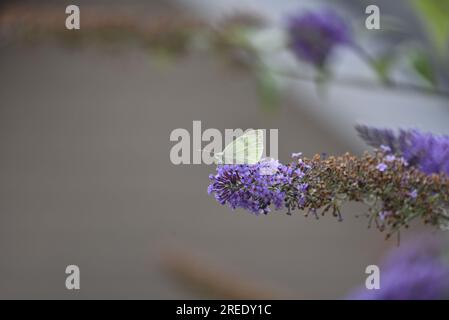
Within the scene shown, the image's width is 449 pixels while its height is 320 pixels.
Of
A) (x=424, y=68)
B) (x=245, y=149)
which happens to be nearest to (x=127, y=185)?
(x=424, y=68)

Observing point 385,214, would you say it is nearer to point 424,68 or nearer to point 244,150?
point 244,150

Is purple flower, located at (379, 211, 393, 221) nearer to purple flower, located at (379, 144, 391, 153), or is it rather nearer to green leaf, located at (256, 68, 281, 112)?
purple flower, located at (379, 144, 391, 153)

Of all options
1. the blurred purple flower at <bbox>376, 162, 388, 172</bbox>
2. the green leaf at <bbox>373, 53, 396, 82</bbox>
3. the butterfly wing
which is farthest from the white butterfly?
the green leaf at <bbox>373, 53, 396, 82</bbox>

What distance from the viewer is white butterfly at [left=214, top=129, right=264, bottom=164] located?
0.79 metres

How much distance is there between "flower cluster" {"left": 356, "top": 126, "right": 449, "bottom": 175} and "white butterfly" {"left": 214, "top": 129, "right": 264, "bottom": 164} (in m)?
0.13

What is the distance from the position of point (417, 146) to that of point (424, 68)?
0.45 m

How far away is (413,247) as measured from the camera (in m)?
1.29

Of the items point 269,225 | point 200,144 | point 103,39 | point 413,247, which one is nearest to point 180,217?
point 269,225

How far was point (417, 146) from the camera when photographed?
784 mm

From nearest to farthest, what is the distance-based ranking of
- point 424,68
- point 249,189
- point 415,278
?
1. point 249,189
2. point 415,278
3. point 424,68

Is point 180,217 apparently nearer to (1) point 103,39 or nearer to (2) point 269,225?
(2) point 269,225

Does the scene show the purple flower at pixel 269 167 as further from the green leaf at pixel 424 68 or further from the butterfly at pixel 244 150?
the green leaf at pixel 424 68

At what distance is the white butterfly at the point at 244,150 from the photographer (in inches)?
31.1
